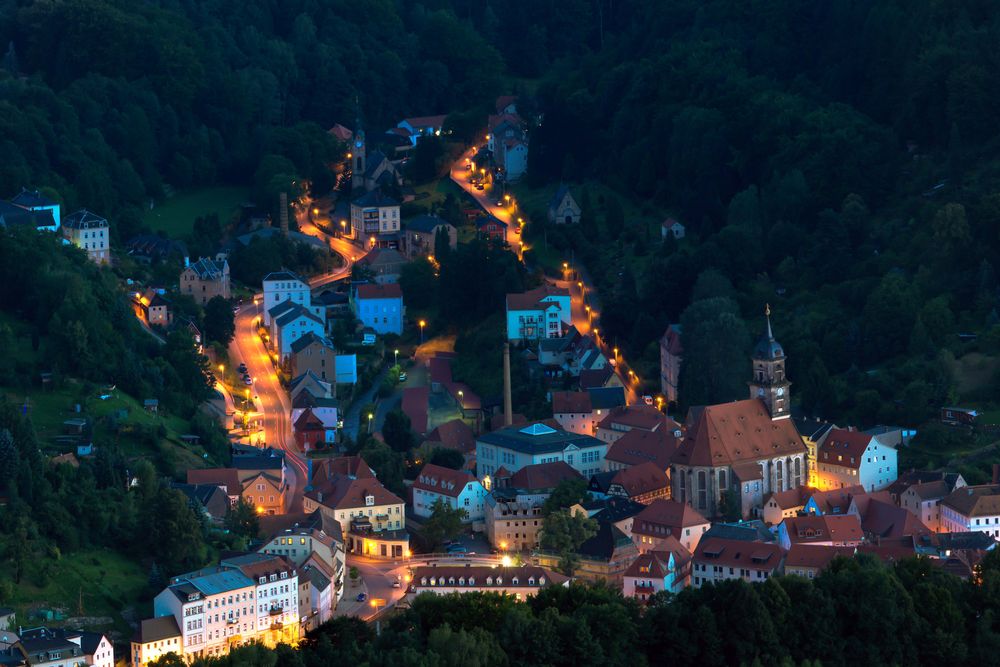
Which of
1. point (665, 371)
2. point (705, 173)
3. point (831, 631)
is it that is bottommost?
point (831, 631)

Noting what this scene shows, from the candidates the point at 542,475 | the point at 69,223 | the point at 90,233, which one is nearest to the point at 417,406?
the point at 542,475

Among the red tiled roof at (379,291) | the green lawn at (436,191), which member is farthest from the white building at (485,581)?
the green lawn at (436,191)

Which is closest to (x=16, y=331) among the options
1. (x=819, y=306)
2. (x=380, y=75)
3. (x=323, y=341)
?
(x=323, y=341)

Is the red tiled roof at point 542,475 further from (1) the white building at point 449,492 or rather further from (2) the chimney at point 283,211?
(2) the chimney at point 283,211

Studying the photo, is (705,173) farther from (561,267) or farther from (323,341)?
(323,341)

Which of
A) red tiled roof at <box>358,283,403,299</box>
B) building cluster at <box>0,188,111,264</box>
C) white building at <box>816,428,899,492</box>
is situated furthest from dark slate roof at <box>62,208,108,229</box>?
white building at <box>816,428,899,492</box>

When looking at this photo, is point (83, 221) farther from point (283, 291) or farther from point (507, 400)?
point (507, 400)
